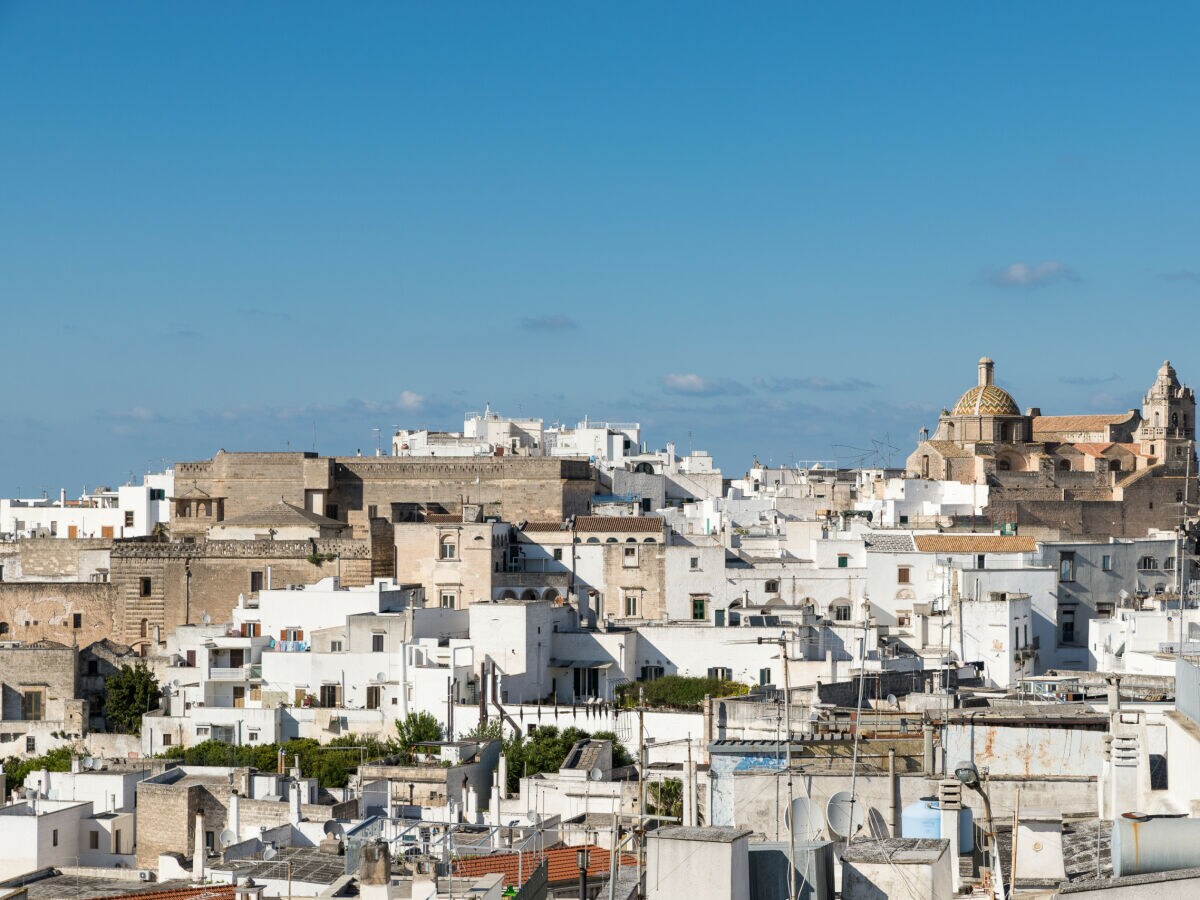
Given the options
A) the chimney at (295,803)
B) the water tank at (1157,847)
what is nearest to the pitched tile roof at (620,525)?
the chimney at (295,803)

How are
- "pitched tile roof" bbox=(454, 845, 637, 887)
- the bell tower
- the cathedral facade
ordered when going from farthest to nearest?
the bell tower
the cathedral facade
"pitched tile roof" bbox=(454, 845, 637, 887)

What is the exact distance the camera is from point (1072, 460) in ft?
162

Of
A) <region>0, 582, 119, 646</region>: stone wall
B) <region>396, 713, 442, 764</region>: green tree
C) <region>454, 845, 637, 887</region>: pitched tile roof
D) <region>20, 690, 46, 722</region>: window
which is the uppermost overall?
<region>0, 582, 119, 646</region>: stone wall

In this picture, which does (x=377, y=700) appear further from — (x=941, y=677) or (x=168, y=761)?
(x=941, y=677)

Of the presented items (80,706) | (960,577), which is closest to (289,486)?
(80,706)

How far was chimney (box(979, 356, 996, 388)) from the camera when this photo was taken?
52.5m

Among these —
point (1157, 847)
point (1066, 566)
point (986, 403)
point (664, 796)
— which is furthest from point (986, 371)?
point (1157, 847)

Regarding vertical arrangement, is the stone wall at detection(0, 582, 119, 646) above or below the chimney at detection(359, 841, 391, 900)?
above

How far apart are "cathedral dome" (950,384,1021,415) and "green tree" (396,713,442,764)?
24201 mm

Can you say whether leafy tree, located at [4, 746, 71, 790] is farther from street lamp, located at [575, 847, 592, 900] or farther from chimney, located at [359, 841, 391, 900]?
chimney, located at [359, 841, 391, 900]

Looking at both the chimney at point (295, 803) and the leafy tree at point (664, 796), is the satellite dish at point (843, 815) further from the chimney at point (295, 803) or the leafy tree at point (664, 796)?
the chimney at point (295, 803)

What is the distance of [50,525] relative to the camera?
2218 inches

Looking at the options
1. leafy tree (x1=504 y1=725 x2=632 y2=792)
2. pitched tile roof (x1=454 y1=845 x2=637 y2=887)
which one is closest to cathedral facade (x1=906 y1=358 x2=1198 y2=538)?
leafy tree (x1=504 y1=725 x2=632 y2=792)

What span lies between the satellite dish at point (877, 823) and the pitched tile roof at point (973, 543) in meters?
22.8
